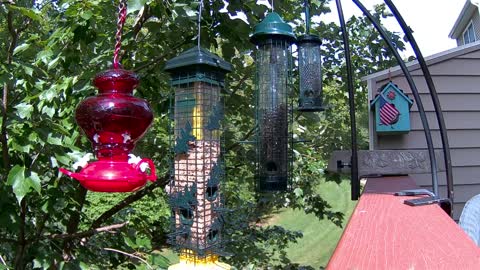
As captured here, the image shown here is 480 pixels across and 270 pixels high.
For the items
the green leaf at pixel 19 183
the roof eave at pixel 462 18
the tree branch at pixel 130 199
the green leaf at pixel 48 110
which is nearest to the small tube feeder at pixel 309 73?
the tree branch at pixel 130 199

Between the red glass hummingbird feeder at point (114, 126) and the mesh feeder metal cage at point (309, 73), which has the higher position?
the mesh feeder metal cage at point (309, 73)

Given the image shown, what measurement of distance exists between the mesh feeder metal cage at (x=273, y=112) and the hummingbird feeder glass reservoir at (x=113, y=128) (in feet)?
3.14

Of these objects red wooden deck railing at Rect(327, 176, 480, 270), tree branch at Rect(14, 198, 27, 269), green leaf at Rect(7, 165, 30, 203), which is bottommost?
→ tree branch at Rect(14, 198, 27, 269)

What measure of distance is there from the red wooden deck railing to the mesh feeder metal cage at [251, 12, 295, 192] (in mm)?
1059

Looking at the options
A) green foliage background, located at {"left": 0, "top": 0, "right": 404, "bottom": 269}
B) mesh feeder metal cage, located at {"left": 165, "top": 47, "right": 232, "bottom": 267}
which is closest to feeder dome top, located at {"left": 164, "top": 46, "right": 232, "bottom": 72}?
mesh feeder metal cage, located at {"left": 165, "top": 47, "right": 232, "bottom": 267}

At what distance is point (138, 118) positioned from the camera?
1.44m

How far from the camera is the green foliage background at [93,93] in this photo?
2.04 metres

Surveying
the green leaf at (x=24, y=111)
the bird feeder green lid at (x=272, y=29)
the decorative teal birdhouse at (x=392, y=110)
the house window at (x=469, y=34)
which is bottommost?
the green leaf at (x=24, y=111)

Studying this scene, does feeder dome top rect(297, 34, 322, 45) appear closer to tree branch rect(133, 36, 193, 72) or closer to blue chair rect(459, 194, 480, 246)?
tree branch rect(133, 36, 193, 72)

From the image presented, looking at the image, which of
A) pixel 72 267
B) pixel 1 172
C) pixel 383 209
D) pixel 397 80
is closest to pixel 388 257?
pixel 383 209

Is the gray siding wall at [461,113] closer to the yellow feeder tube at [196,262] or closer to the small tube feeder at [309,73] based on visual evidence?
the small tube feeder at [309,73]

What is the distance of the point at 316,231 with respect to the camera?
37.0 feet

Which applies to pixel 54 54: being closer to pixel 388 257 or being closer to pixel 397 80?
pixel 388 257

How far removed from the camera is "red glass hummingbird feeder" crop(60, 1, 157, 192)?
1.39 metres
